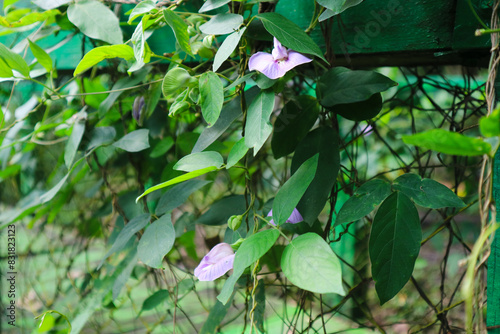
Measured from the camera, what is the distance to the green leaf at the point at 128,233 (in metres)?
0.74

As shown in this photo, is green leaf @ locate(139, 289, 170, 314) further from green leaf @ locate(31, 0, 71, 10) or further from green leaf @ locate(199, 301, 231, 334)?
green leaf @ locate(31, 0, 71, 10)

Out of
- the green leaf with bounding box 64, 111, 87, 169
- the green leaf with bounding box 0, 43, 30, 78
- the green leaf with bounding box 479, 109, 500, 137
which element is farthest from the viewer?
the green leaf with bounding box 64, 111, 87, 169

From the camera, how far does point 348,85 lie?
643mm

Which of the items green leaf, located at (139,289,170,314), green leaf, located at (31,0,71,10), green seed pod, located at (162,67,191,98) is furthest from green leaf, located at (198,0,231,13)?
green leaf, located at (139,289,170,314)

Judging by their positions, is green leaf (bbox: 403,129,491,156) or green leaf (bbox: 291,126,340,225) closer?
green leaf (bbox: 403,129,491,156)

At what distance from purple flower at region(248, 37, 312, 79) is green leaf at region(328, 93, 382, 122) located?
13 centimetres

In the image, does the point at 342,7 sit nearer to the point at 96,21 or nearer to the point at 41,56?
the point at 96,21

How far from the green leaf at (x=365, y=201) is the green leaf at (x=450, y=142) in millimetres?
206

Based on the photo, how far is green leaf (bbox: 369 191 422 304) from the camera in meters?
0.55

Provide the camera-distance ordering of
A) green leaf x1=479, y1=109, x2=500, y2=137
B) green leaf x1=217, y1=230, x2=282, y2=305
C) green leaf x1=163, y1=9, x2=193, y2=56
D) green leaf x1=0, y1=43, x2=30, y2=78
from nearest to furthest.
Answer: green leaf x1=479, y1=109, x2=500, y2=137, green leaf x1=217, y1=230, x2=282, y2=305, green leaf x1=163, y1=9, x2=193, y2=56, green leaf x1=0, y1=43, x2=30, y2=78

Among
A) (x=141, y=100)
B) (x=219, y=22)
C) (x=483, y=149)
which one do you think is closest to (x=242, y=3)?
(x=219, y=22)

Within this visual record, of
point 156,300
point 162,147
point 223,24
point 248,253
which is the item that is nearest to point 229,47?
point 223,24

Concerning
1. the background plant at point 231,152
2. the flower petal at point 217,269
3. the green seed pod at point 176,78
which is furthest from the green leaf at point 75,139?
the flower petal at point 217,269

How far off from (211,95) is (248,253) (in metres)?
0.24
